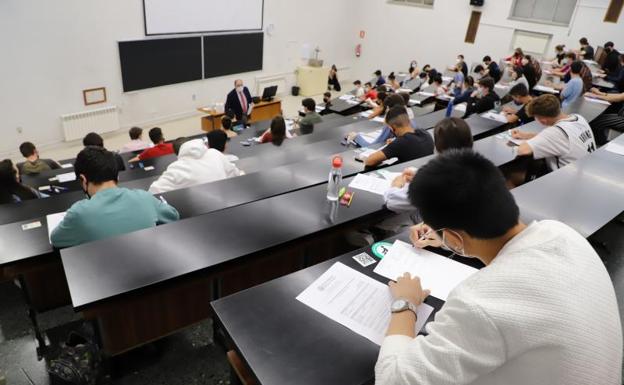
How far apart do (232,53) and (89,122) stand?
3.78m

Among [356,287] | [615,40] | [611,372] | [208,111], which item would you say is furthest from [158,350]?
[615,40]

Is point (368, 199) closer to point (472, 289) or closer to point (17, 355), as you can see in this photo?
point (472, 289)

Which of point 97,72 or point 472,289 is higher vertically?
point 472,289

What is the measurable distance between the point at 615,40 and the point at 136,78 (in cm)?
1088

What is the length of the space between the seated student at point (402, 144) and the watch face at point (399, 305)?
2.00 metres

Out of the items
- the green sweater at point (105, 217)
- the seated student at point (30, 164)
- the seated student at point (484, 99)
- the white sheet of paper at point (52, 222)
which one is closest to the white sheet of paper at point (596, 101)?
the seated student at point (484, 99)

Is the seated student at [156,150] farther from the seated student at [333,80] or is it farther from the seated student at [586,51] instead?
the seated student at [586,51]

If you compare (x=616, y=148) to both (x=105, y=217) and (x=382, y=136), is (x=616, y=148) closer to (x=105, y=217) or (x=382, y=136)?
(x=382, y=136)

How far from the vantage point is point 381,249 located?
195 cm

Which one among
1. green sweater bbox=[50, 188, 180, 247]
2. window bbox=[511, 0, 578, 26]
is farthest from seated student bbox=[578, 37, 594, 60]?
green sweater bbox=[50, 188, 180, 247]

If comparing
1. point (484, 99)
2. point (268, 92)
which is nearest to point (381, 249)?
point (484, 99)

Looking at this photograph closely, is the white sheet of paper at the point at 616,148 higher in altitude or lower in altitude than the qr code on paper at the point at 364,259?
higher

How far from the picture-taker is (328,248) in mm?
2752

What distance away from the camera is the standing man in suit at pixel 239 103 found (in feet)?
27.4
